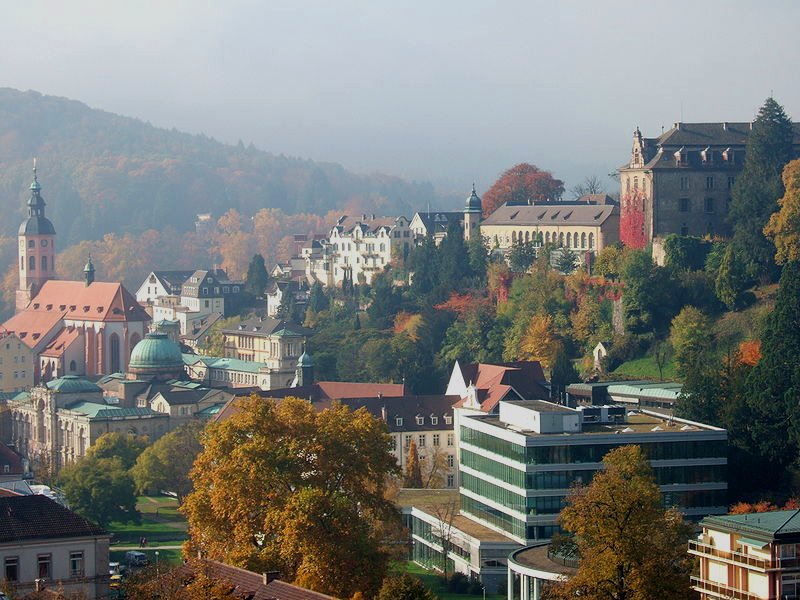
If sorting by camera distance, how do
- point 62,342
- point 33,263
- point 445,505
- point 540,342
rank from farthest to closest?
point 33,263
point 62,342
point 540,342
point 445,505

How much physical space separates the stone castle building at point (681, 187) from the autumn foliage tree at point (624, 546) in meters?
58.6

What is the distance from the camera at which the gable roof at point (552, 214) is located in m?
134

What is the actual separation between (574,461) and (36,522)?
28.8m

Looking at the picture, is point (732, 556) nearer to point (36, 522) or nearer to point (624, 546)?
point (624, 546)

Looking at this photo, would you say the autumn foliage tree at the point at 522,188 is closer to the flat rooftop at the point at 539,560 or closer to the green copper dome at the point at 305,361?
the green copper dome at the point at 305,361

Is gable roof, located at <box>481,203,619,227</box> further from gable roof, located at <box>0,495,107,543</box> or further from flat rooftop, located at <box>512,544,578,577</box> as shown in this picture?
gable roof, located at <box>0,495,107,543</box>

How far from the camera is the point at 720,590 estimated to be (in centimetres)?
5694

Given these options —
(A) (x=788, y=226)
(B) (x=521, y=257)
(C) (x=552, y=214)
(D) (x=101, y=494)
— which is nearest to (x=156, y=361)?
(B) (x=521, y=257)

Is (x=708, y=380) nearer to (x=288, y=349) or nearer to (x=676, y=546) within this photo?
(x=676, y=546)

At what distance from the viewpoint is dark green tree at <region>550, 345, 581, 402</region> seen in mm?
111312

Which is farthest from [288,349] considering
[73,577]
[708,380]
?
[73,577]

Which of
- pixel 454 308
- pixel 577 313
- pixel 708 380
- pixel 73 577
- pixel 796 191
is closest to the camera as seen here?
pixel 73 577

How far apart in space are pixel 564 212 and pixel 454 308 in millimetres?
10286

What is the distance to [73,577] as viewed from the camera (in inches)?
2429
